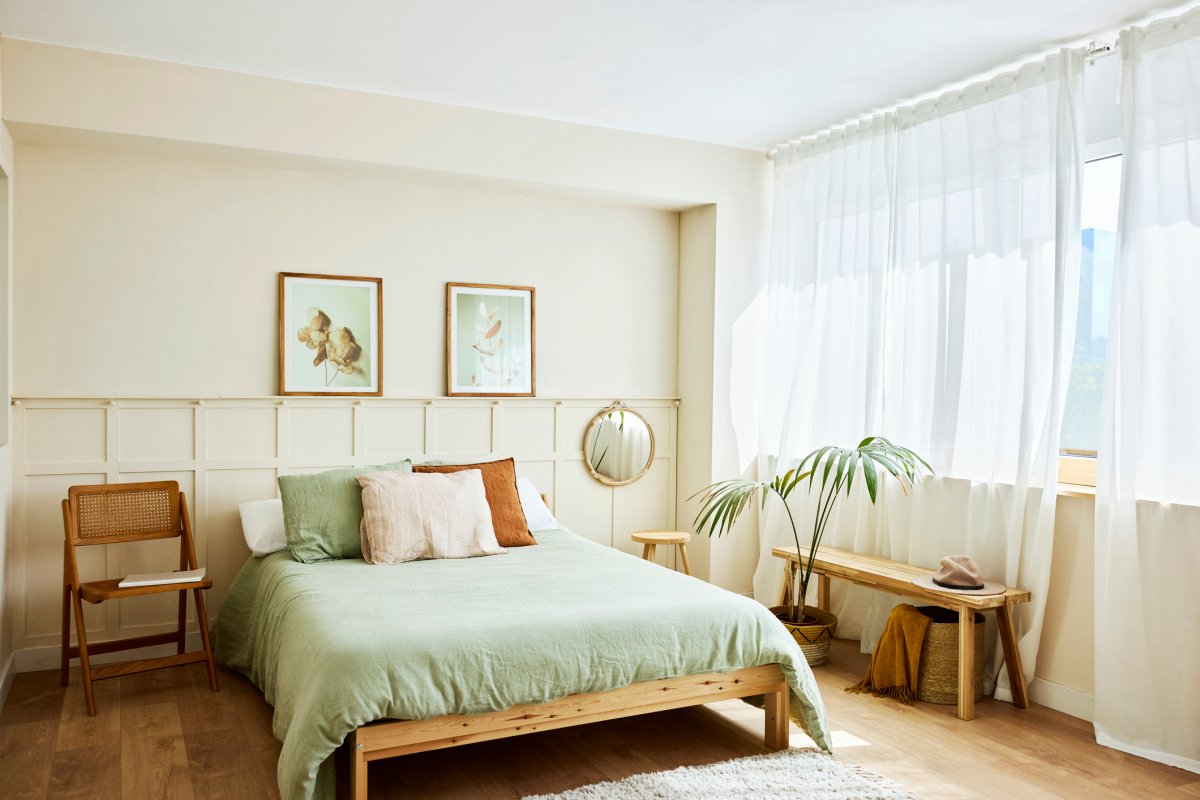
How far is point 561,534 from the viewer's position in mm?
4582

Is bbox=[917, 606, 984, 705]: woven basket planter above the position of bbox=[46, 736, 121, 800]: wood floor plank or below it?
above

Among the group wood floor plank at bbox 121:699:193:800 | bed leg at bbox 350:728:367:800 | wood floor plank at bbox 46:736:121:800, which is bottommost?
wood floor plank at bbox 121:699:193:800

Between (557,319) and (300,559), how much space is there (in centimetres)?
203

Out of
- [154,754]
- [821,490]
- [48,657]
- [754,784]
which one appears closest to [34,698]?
[48,657]

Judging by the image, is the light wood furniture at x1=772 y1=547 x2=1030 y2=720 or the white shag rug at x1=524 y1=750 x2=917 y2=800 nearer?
the white shag rug at x1=524 y1=750 x2=917 y2=800

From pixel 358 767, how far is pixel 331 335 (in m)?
2.51

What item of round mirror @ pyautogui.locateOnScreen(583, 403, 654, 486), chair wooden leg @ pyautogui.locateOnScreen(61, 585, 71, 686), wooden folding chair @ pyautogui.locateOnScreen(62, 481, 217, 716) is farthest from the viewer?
round mirror @ pyautogui.locateOnScreen(583, 403, 654, 486)

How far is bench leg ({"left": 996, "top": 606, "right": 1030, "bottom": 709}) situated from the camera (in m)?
3.72

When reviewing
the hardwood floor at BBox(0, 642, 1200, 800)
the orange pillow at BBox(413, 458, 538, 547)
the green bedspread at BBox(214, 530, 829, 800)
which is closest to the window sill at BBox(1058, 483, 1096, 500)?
the hardwood floor at BBox(0, 642, 1200, 800)

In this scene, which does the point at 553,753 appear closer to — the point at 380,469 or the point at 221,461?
the point at 380,469

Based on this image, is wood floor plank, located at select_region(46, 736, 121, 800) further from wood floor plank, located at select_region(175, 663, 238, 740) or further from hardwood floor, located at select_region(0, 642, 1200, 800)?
wood floor plank, located at select_region(175, 663, 238, 740)

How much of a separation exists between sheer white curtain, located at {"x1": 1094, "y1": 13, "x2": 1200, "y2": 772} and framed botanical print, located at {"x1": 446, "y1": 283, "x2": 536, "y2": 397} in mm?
2898

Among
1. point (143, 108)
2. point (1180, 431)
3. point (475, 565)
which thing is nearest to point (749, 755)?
Result: point (475, 565)

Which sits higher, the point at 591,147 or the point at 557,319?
the point at 591,147
